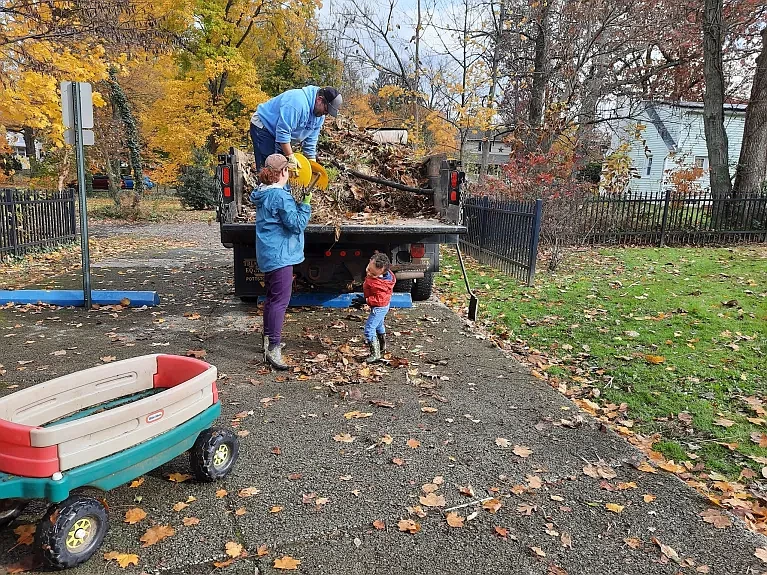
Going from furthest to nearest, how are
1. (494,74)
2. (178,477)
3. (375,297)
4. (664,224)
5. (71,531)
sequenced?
(494,74)
(664,224)
(375,297)
(178,477)
(71,531)

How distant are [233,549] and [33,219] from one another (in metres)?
11.0

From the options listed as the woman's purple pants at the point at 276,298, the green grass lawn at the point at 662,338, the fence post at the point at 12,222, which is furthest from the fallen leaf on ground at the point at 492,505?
the fence post at the point at 12,222

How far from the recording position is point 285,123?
560 cm

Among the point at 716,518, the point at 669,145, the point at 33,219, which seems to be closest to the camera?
the point at 716,518

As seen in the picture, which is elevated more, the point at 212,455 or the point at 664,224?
the point at 664,224

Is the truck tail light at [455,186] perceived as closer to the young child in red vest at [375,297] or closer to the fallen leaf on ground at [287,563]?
the young child in red vest at [375,297]

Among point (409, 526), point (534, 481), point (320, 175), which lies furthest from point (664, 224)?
point (409, 526)

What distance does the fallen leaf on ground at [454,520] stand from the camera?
2709 mm

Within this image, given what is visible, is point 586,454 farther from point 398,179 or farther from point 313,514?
point 398,179

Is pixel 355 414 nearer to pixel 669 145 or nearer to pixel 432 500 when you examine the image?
pixel 432 500

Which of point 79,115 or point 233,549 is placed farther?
point 79,115

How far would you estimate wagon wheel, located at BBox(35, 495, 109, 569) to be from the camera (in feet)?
7.44

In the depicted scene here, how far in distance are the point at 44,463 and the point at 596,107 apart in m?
16.1

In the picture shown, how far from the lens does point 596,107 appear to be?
1546cm
